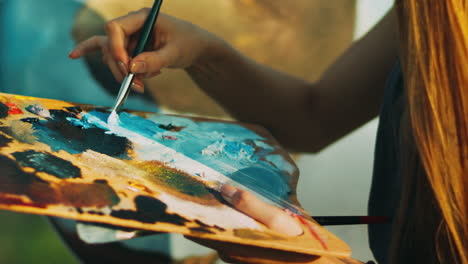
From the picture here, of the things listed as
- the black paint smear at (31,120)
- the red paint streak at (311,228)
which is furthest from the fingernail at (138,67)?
the red paint streak at (311,228)

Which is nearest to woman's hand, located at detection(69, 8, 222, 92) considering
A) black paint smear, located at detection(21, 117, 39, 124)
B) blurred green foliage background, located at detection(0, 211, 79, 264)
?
black paint smear, located at detection(21, 117, 39, 124)

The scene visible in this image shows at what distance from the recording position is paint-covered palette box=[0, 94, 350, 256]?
245 mm

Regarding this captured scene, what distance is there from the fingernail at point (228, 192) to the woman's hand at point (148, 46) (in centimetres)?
18

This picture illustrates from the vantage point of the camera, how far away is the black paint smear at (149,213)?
24cm

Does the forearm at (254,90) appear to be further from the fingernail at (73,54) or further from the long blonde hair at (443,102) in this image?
the long blonde hair at (443,102)

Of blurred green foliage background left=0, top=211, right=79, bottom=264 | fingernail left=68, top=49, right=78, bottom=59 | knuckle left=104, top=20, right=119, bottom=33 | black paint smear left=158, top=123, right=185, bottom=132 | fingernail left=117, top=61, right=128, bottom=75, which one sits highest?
knuckle left=104, top=20, right=119, bottom=33

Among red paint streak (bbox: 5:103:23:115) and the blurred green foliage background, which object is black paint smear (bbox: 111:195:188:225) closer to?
red paint streak (bbox: 5:103:23:115)

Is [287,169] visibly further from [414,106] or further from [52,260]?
[52,260]

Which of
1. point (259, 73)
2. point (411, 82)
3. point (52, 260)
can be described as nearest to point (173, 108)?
point (259, 73)

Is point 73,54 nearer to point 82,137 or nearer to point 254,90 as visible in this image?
point 82,137

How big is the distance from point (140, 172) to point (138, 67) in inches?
6.0

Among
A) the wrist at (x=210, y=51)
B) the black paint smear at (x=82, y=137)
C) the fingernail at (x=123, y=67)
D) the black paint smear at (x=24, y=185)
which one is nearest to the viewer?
the black paint smear at (x=24, y=185)

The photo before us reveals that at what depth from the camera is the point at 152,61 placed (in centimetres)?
45

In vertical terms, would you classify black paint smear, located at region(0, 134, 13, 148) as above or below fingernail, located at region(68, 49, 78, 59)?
below
